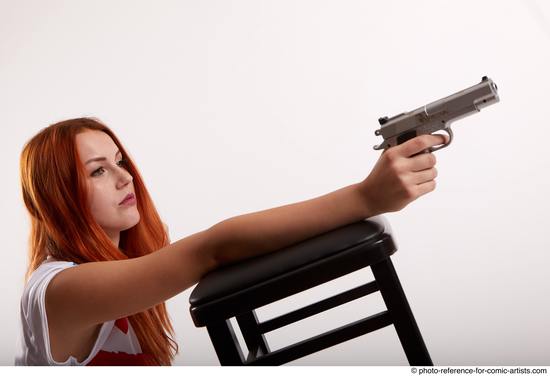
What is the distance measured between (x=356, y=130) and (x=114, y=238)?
1.72 metres

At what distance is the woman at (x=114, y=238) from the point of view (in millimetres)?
997

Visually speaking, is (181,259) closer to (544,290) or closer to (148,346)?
(148,346)

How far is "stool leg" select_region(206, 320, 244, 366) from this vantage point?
36.5 inches

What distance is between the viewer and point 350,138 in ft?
9.46

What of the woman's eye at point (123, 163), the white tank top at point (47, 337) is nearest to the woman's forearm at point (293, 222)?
the white tank top at point (47, 337)

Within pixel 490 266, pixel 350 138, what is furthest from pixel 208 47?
pixel 490 266

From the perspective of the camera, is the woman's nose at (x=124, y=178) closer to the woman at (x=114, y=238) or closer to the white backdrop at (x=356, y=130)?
the woman at (x=114, y=238)

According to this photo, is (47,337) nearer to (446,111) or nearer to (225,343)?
(225,343)

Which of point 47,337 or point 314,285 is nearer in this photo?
point 314,285

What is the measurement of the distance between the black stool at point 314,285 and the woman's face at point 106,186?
0.47 metres

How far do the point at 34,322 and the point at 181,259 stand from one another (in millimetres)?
343

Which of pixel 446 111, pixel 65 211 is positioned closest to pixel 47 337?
pixel 65 211

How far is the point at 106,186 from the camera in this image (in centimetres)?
133

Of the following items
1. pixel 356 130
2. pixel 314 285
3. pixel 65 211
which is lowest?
pixel 314 285
